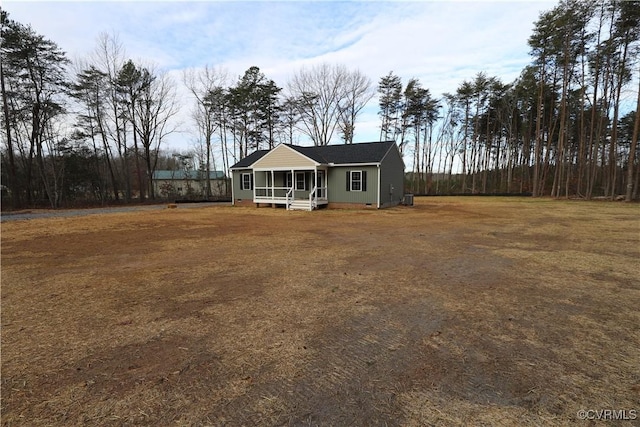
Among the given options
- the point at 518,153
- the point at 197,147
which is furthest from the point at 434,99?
the point at 197,147

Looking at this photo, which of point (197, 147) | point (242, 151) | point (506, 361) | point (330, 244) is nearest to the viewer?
point (506, 361)

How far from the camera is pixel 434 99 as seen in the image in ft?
119

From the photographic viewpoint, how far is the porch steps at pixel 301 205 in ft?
58.5

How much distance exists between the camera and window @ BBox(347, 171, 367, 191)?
17922mm

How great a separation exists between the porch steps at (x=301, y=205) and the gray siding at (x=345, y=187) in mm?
1890

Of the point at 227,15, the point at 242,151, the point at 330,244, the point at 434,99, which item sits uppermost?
the point at 434,99

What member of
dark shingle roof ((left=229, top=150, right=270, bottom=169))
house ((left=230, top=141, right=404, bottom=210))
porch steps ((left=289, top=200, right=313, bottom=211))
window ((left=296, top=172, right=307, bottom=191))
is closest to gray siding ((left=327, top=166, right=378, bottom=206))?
house ((left=230, top=141, right=404, bottom=210))

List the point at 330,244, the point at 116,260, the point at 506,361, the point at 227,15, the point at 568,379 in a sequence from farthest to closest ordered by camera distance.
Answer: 1. the point at 227,15
2. the point at 330,244
3. the point at 116,260
4. the point at 506,361
5. the point at 568,379

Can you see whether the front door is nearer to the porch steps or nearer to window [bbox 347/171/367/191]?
the porch steps

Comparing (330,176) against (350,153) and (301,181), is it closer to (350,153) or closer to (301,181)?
(350,153)

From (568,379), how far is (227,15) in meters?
14.4

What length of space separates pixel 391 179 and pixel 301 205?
6144 millimetres

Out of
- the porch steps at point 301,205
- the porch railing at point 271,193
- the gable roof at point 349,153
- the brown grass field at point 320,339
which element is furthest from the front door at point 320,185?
the brown grass field at point 320,339

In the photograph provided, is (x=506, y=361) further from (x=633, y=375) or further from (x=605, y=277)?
(x=605, y=277)
